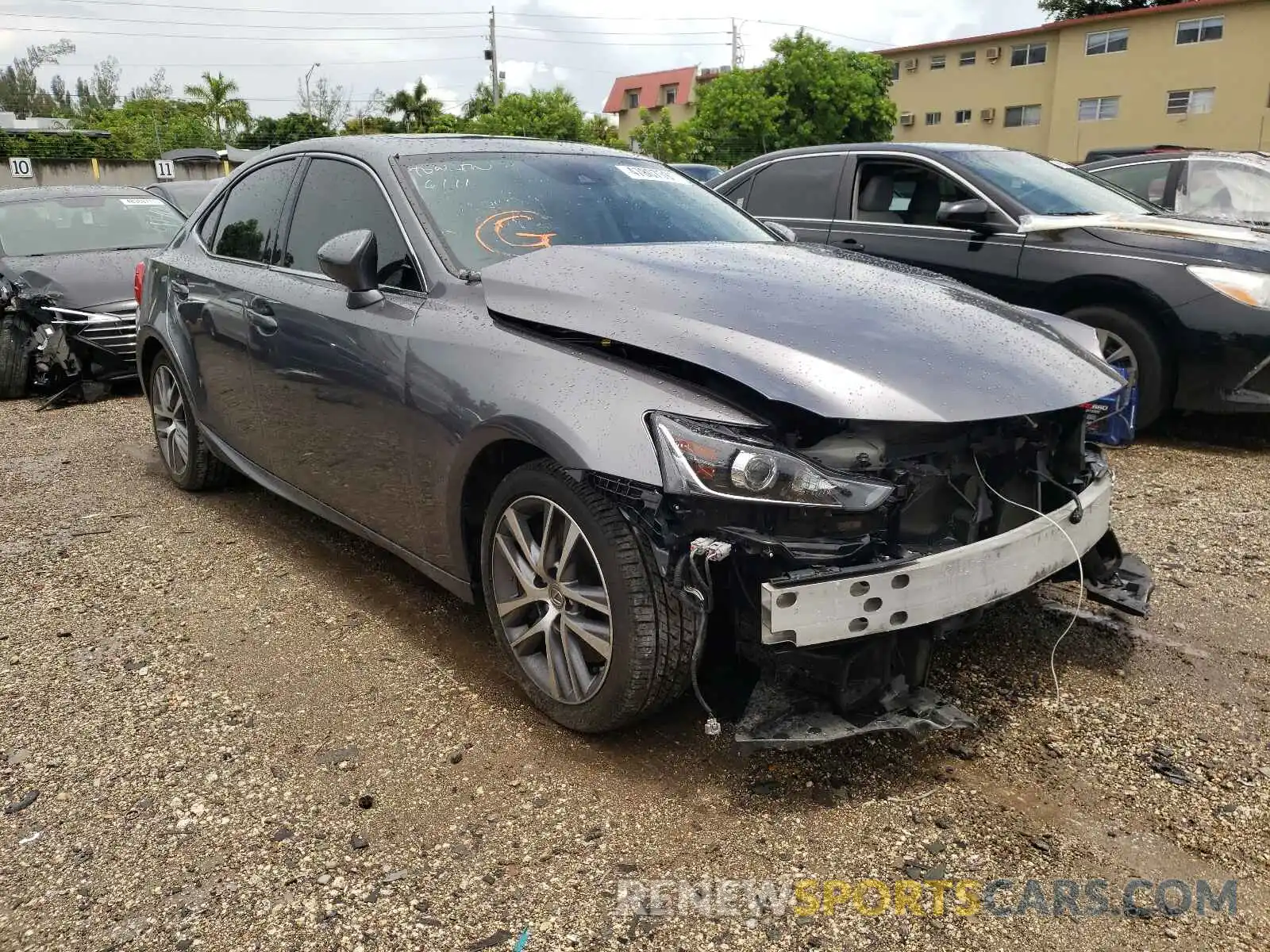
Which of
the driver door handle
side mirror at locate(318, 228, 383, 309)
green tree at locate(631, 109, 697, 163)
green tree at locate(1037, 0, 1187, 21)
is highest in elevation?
green tree at locate(1037, 0, 1187, 21)

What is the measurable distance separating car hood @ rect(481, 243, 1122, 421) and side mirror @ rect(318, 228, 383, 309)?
1.48ft

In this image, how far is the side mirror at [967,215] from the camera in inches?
225

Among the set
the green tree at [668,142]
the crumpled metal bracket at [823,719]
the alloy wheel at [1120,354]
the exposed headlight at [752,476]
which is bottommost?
the crumpled metal bracket at [823,719]

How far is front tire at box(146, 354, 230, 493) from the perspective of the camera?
488 cm

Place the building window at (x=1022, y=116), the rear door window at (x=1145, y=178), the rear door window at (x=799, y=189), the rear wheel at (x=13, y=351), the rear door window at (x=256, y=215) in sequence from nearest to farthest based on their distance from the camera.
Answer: the rear door window at (x=256, y=215)
the rear door window at (x=799, y=189)
the rear door window at (x=1145, y=178)
the rear wheel at (x=13, y=351)
the building window at (x=1022, y=116)

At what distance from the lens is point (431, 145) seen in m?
3.61

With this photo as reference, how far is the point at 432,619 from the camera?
361cm

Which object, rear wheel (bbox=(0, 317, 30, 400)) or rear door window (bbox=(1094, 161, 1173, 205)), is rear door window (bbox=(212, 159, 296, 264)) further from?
rear door window (bbox=(1094, 161, 1173, 205))

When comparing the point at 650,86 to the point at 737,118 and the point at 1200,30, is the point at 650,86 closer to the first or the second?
the point at 737,118

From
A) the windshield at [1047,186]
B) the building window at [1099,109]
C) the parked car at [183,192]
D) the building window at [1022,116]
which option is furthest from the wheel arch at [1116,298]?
Result: the building window at [1022,116]

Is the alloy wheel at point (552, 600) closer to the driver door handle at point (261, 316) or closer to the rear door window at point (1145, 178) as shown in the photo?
Result: the driver door handle at point (261, 316)

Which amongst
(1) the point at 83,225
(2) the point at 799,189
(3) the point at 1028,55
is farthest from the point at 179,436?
(3) the point at 1028,55

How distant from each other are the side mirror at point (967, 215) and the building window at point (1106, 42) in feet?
128

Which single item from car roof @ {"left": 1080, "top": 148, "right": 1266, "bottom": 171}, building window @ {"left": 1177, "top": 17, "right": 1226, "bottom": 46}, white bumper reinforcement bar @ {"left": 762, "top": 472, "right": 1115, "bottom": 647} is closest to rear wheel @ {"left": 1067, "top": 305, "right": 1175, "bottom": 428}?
car roof @ {"left": 1080, "top": 148, "right": 1266, "bottom": 171}
